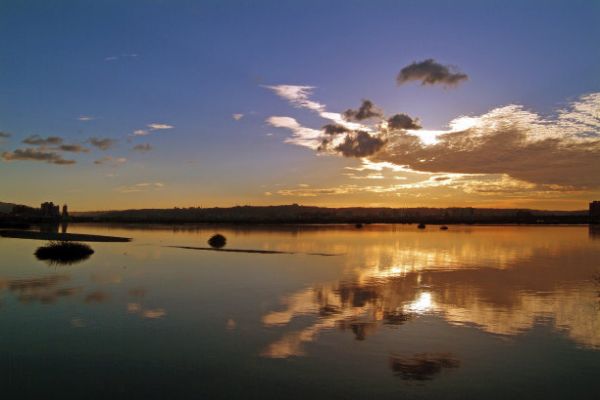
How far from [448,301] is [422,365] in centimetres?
1042

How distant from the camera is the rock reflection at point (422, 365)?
12.6 m

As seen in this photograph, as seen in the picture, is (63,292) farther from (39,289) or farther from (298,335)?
(298,335)

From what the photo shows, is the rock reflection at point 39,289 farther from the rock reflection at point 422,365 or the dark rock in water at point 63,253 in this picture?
the rock reflection at point 422,365

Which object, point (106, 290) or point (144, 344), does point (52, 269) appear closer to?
point (106, 290)

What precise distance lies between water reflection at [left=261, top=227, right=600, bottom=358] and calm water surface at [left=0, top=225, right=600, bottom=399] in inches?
4.3

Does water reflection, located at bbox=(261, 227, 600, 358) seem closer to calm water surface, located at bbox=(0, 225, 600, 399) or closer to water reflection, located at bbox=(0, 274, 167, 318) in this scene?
calm water surface, located at bbox=(0, 225, 600, 399)

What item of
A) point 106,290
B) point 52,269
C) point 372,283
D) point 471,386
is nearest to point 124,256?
point 52,269

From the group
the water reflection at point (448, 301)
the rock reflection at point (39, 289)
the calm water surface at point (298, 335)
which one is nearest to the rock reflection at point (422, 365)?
the calm water surface at point (298, 335)

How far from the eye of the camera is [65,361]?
13.5 metres

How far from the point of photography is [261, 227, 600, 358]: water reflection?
58.2ft

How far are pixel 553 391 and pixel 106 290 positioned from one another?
2189 centimetres

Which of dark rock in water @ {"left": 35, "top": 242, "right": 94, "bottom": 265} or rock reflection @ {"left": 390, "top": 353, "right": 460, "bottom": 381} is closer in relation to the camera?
rock reflection @ {"left": 390, "top": 353, "right": 460, "bottom": 381}

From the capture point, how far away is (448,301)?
909 inches

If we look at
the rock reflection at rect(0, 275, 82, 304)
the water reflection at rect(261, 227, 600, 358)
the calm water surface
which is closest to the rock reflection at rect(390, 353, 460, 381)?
the calm water surface
